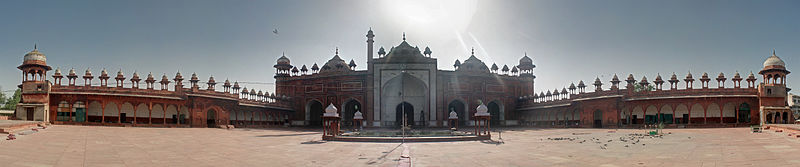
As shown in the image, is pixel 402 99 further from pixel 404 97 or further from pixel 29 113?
pixel 29 113

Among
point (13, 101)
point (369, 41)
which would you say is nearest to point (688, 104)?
point (369, 41)

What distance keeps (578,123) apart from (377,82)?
58.2ft

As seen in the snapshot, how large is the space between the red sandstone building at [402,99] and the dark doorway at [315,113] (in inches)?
4.0

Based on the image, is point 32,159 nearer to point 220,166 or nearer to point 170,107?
point 220,166

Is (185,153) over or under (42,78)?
under

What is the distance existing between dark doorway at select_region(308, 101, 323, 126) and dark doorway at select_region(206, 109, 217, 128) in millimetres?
10076

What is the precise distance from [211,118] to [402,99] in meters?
16.6

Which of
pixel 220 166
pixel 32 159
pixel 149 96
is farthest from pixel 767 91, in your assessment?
pixel 149 96

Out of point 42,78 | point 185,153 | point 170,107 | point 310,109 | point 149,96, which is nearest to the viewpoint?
point 185,153

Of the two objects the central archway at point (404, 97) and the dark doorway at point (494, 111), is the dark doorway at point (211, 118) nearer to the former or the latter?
the central archway at point (404, 97)

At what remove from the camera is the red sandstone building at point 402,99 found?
31611 millimetres

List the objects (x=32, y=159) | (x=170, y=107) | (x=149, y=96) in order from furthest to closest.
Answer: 1. (x=170, y=107)
2. (x=149, y=96)
3. (x=32, y=159)

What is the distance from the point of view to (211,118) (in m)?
39.2

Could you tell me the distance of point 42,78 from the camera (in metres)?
31.4
